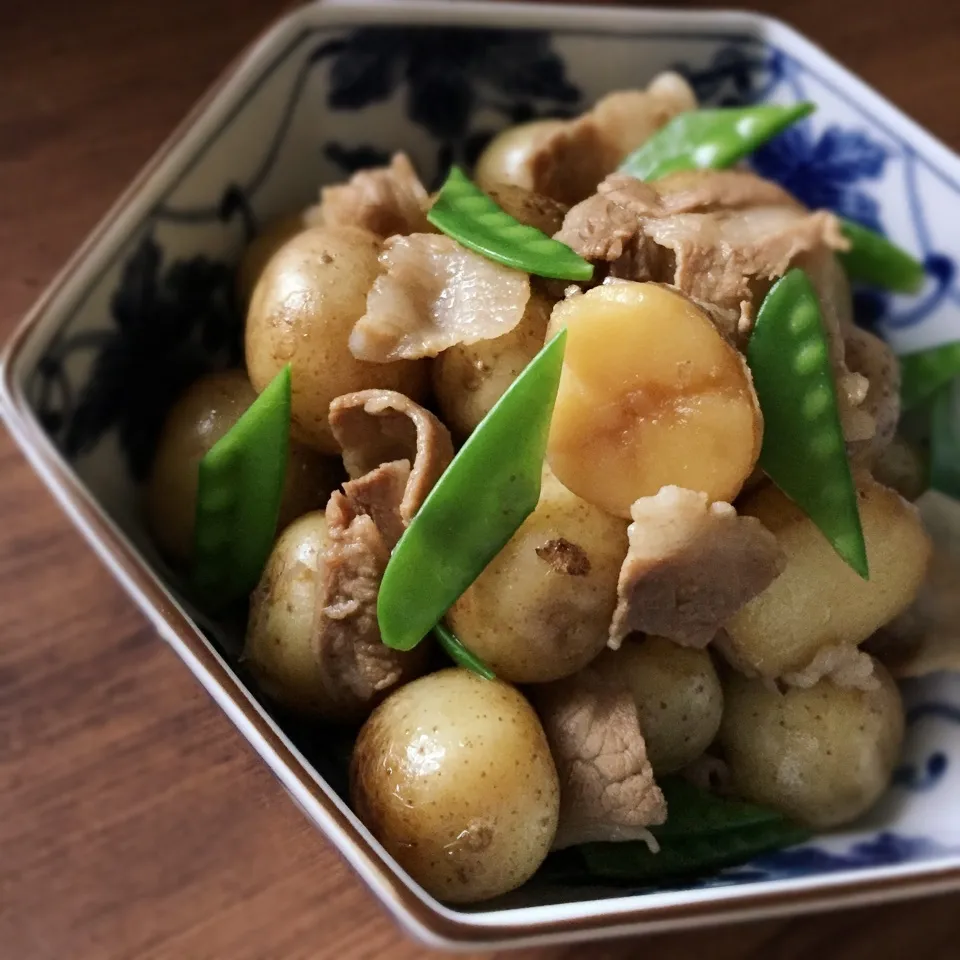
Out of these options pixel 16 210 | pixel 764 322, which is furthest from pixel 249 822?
pixel 16 210

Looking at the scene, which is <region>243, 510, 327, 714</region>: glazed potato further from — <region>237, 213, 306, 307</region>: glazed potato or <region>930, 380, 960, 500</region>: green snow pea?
<region>930, 380, 960, 500</region>: green snow pea

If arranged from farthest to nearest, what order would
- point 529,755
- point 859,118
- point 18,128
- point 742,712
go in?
1. point 18,128
2. point 859,118
3. point 742,712
4. point 529,755

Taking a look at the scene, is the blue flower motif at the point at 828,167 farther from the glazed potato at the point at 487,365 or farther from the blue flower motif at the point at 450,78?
the glazed potato at the point at 487,365

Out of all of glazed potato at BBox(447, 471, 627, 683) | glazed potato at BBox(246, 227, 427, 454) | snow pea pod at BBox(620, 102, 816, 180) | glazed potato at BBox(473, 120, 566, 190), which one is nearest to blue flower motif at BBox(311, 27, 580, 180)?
glazed potato at BBox(473, 120, 566, 190)

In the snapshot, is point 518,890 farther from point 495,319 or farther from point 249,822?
point 495,319

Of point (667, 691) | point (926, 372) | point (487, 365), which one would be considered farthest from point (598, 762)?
point (926, 372)

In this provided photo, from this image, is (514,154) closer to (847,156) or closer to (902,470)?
(847,156)
